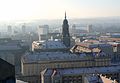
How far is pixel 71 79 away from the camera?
1943 inches

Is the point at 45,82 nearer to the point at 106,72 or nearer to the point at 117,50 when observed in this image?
the point at 106,72

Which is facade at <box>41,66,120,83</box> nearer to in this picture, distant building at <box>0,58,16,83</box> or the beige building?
the beige building

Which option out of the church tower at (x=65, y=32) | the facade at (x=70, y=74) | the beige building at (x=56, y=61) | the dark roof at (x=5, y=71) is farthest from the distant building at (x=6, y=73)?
the church tower at (x=65, y=32)

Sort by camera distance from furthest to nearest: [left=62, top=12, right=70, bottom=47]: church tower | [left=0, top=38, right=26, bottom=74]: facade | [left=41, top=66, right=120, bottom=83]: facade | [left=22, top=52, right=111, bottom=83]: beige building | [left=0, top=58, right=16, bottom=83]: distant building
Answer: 1. [left=0, top=38, right=26, bottom=74]: facade
2. [left=62, top=12, right=70, bottom=47]: church tower
3. [left=22, top=52, right=111, bottom=83]: beige building
4. [left=41, top=66, right=120, bottom=83]: facade
5. [left=0, top=58, right=16, bottom=83]: distant building

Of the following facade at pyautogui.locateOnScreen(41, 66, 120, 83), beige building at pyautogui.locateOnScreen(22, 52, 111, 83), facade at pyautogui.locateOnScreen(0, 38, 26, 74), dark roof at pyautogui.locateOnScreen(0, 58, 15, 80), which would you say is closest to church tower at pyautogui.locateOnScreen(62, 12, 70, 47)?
beige building at pyautogui.locateOnScreen(22, 52, 111, 83)

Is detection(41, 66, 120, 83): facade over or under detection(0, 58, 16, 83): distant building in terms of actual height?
under

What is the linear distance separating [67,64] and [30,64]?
7.29 meters

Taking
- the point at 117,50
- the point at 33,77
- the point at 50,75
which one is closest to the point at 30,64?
the point at 33,77

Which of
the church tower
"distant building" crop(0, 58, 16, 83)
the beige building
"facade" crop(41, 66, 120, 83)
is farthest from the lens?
the church tower

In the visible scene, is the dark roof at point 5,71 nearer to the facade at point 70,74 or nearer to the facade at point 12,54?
the facade at point 70,74

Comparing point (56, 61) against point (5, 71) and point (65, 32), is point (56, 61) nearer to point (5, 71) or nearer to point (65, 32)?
point (65, 32)

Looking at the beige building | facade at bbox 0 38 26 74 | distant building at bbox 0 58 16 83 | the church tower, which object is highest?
distant building at bbox 0 58 16 83

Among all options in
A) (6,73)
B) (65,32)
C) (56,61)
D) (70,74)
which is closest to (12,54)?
(65,32)

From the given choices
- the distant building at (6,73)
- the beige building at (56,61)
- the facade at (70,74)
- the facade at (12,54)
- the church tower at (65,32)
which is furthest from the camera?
the facade at (12,54)
